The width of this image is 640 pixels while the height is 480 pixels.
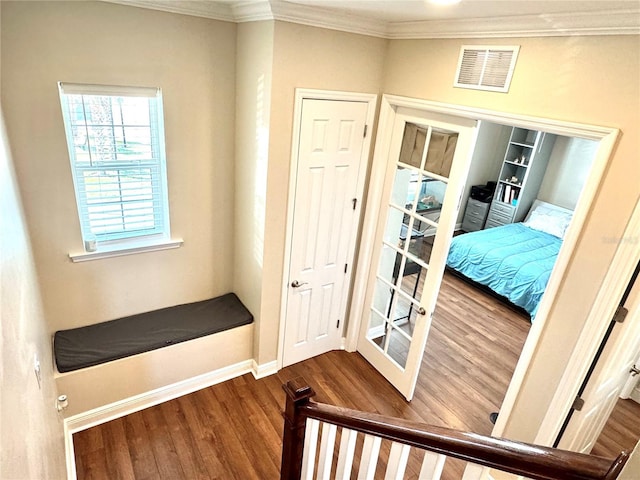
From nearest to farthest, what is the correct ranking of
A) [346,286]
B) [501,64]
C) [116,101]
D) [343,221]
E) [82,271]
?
[501,64] < [116,101] < [82,271] < [343,221] < [346,286]

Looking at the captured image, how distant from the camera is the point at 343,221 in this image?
3102 mm

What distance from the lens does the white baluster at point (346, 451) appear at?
4.38 feet

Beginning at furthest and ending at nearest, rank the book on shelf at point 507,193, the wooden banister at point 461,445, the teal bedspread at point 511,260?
the book on shelf at point 507,193 → the teal bedspread at point 511,260 → the wooden banister at point 461,445

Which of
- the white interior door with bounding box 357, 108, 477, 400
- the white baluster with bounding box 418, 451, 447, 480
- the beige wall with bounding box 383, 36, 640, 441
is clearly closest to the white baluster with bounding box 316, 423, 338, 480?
the white baluster with bounding box 418, 451, 447, 480

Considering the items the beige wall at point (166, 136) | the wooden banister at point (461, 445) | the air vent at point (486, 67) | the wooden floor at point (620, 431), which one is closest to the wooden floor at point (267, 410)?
the wooden floor at point (620, 431)

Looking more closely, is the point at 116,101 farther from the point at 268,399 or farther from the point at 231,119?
Answer: the point at 268,399

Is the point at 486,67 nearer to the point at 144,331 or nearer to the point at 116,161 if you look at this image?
the point at 116,161

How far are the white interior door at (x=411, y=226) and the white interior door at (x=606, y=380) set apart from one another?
3.38 feet

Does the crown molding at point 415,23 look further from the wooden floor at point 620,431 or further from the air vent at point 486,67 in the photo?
the wooden floor at point 620,431

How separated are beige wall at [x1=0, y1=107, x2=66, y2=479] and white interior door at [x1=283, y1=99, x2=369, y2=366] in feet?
5.42

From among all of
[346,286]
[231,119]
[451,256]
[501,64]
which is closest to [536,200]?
[451,256]

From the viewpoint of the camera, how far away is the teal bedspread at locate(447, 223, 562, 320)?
4375mm

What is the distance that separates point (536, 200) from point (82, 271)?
20.4 ft

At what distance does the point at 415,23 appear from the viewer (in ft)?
7.97
